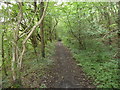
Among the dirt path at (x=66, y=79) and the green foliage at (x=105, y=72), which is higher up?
the green foliage at (x=105, y=72)

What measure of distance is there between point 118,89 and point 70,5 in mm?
7157

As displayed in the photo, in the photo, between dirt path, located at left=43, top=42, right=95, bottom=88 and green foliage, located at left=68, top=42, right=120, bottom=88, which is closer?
green foliage, located at left=68, top=42, right=120, bottom=88

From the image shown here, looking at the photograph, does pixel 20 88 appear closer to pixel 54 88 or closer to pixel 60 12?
pixel 54 88

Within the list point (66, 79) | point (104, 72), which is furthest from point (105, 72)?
point (66, 79)

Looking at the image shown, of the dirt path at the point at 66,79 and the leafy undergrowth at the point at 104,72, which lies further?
the dirt path at the point at 66,79

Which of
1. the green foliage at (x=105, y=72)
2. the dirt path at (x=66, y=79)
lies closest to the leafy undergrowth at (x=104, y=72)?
the green foliage at (x=105, y=72)

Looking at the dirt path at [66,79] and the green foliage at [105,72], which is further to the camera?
the dirt path at [66,79]

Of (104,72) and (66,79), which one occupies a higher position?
(104,72)

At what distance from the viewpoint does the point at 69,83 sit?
4914 mm

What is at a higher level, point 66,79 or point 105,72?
point 105,72

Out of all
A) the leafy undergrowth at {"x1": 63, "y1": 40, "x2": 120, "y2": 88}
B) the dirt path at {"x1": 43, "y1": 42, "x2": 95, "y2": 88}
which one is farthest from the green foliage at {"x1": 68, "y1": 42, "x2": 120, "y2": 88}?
the dirt path at {"x1": 43, "y1": 42, "x2": 95, "y2": 88}

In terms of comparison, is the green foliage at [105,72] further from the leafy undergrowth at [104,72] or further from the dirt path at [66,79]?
the dirt path at [66,79]

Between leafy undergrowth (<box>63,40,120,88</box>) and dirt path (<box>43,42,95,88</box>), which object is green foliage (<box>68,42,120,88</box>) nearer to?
leafy undergrowth (<box>63,40,120,88</box>)

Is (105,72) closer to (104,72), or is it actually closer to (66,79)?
(104,72)
